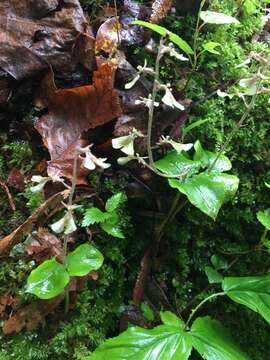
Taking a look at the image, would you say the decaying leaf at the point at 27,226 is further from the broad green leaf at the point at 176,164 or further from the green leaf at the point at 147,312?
the green leaf at the point at 147,312

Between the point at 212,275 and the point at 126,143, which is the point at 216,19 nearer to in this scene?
the point at 126,143

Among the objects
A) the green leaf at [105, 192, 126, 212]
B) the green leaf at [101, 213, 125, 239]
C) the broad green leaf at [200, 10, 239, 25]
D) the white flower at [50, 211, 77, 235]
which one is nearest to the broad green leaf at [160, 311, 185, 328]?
the green leaf at [101, 213, 125, 239]

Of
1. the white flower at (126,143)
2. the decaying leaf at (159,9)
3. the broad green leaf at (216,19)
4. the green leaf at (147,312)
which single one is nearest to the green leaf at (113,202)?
the white flower at (126,143)

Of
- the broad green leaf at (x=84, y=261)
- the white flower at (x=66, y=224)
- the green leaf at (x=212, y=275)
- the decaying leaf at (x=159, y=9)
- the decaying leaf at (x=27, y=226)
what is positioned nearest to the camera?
the white flower at (x=66, y=224)

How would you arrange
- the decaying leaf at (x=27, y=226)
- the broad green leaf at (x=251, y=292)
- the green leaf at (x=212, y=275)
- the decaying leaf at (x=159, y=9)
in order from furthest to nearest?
the decaying leaf at (x=159, y=9), the green leaf at (x=212, y=275), the decaying leaf at (x=27, y=226), the broad green leaf at (x=251, y=292)

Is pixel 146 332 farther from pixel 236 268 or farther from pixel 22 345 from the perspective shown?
pixel 236 268
